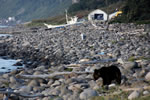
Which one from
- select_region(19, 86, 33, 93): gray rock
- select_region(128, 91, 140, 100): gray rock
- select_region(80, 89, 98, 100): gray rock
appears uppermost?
select_region(128, 91, 140, 100): gray rock

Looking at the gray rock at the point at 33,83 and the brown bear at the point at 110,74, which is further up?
the brown bear at the point at 110,74

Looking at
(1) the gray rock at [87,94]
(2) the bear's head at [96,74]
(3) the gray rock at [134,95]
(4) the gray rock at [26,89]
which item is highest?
(2) the bear's head at [96,74]

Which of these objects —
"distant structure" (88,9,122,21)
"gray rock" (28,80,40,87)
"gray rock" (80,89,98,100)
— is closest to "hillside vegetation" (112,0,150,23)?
"distant structure" (88,9,122,21)

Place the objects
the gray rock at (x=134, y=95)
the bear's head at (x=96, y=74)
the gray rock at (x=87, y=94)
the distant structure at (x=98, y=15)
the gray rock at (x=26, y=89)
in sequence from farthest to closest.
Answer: the distant structure at (x=98, y=15) → the gray rock at (x=26, y=89) → the bear's head at (x=96, y=74) → the gray rock at (x=87, y=94) → the gray rock at (x=134, y=95)

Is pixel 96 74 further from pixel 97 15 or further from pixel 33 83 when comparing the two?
pixel 97 15

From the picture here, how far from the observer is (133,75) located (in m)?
7.82

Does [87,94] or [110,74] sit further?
[110,74]

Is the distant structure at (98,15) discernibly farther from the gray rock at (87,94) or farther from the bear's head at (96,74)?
the gray rock at (87,94)

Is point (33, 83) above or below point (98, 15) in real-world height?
below

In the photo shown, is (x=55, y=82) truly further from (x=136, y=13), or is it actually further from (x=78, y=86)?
(x=136, y=13)

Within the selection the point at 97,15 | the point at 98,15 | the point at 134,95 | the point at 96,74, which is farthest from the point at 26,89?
the point at 97,15

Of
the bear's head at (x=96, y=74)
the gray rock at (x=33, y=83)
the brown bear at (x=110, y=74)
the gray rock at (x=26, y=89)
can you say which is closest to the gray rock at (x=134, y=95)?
the brown bear at (x=110, y=74)

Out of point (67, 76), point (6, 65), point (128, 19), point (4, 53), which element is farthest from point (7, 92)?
point (128, 19)

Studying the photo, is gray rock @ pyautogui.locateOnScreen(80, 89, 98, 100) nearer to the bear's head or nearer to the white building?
the bear's head
